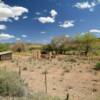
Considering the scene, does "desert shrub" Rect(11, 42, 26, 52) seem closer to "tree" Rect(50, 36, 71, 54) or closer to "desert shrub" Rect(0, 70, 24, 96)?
"tree" Rect(50, 36, 71, 54)

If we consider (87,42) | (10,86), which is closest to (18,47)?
(87,42)

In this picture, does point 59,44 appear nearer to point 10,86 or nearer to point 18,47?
point 18,47

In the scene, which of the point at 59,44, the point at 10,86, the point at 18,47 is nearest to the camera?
the point at 10,86

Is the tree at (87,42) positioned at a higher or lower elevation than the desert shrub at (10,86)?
higher

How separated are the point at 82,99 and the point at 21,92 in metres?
4.62

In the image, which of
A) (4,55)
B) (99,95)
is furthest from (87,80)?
(4,55)

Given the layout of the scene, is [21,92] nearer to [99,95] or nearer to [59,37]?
[99,95]

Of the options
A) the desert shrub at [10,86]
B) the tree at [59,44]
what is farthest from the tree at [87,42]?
the desert shrub at [10,86]

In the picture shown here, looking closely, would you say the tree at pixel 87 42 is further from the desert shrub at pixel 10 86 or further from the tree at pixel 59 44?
the desert shrub at pixel 10 86

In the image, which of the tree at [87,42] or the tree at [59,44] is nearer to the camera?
the tree at [87,42]

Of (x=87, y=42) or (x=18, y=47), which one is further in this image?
(x=18, y=47)

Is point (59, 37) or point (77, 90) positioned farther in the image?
point (59, 37)

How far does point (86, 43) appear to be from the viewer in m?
56.9

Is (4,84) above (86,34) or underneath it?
underneath
